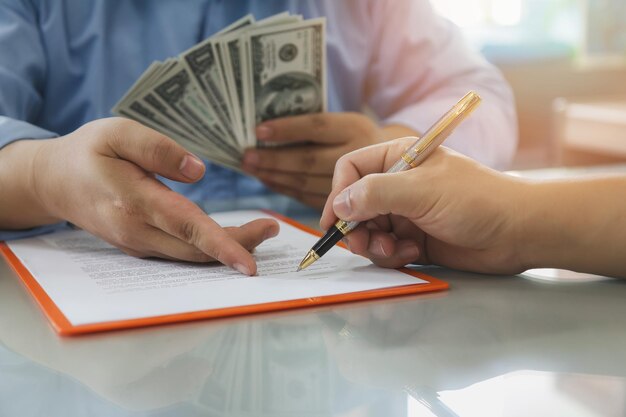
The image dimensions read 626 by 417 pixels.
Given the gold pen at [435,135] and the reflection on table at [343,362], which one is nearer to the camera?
the reflection on table at [343,362]

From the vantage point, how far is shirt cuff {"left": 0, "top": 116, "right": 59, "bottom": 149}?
871mm

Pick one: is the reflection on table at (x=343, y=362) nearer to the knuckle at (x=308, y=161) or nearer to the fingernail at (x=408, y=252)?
the fingernail at (x=408, y=252)

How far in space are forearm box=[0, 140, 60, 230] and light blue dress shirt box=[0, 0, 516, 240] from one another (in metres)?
0.02

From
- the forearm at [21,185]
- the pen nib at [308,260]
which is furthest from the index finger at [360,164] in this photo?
the forearm at [21,185]

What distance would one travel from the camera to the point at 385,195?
655 millimetres

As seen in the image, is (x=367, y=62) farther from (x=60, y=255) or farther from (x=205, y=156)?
(x=60, y=255)

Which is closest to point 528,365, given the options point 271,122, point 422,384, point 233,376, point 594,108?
point 422,384

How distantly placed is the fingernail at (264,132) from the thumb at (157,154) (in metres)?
0.33

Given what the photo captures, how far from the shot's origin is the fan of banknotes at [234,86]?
0.97m

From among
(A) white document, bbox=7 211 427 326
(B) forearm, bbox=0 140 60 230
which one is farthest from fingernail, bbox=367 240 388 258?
(B) forearm, bbox=0 140 60 230

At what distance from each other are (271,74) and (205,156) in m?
0.14

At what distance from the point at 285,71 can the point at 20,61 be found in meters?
0.35

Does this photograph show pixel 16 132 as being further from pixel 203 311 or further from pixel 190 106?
pixel 203 311

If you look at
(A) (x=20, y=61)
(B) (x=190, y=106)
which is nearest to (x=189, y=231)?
(B) (x=190, y=106)
